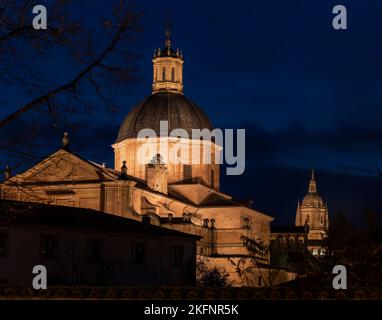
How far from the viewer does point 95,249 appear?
53562 millimetres

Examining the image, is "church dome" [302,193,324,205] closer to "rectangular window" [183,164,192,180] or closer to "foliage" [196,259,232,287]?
"rectangular window" [183,164,192,180]

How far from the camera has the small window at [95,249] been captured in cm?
5319

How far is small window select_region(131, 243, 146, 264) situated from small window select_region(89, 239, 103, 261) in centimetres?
297

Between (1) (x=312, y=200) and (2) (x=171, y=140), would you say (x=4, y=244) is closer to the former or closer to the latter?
(2) (x=171, y=140)

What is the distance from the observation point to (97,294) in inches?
959

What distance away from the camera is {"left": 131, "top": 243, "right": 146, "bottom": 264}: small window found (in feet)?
185

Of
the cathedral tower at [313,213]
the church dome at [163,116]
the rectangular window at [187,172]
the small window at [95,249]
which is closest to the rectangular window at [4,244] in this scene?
the small window at [95,249]

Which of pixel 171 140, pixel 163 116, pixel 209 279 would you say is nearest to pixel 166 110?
pixel 163 116

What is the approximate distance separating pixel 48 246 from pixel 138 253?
7063 mm

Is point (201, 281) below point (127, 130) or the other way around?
below

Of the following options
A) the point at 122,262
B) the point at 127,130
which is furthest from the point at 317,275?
the point at 127,130
